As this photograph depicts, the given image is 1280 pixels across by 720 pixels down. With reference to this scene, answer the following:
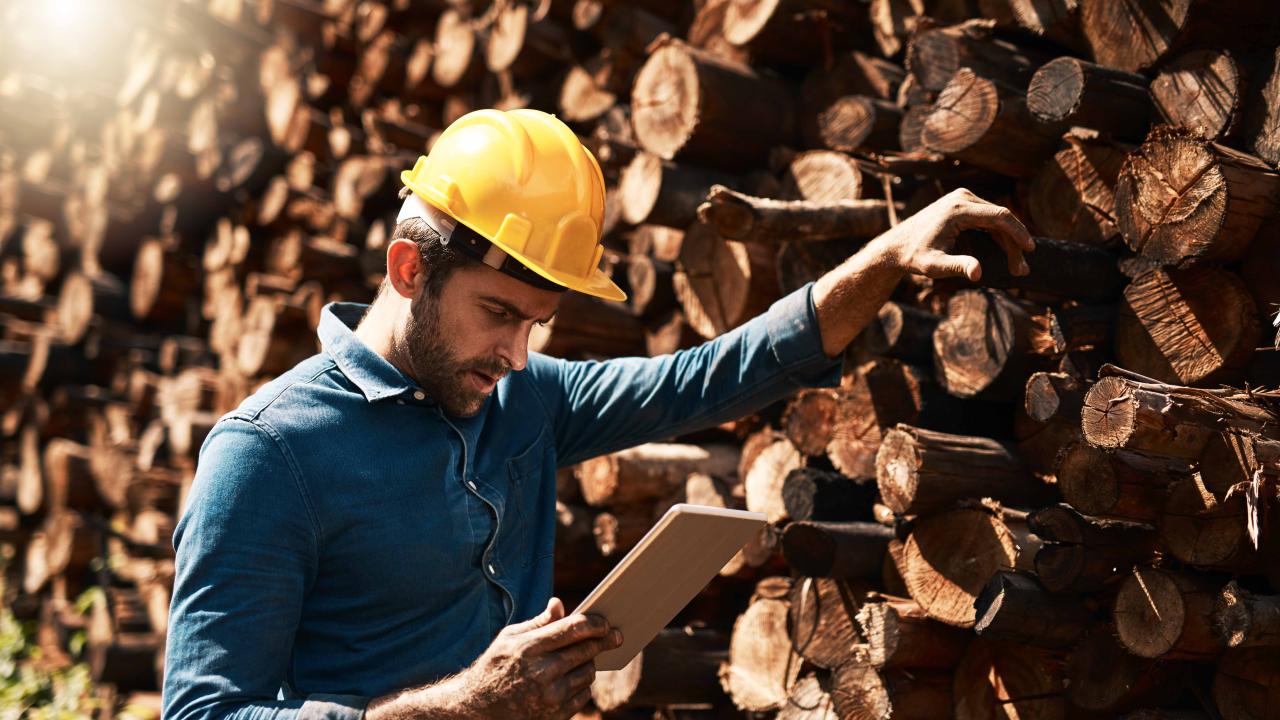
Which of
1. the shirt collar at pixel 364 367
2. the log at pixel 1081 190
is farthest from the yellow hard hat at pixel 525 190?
the log at pixel 1081 190

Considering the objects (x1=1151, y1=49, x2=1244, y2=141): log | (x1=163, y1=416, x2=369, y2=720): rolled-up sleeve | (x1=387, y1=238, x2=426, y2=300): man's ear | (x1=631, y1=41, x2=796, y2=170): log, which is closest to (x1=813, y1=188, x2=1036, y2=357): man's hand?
(x1=1151, y1=49, x2=1244, y2=141): log

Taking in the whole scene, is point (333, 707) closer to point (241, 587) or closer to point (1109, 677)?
point (241, 587)

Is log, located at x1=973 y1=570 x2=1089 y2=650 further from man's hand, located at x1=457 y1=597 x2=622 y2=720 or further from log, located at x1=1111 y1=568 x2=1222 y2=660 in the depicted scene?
man's hand, located at x1=457 y1=597 x2=622 y2=720

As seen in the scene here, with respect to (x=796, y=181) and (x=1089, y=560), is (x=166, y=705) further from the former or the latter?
(x=796, y=181)

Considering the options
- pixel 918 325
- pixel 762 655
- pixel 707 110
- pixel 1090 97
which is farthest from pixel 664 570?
pixel 707 110

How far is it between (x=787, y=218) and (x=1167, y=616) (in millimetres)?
1300

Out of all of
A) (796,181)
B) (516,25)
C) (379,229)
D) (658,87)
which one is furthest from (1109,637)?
(379,229)

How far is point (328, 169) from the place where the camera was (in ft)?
21.7

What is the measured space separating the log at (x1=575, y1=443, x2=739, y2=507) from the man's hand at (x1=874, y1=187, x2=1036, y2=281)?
173 cm

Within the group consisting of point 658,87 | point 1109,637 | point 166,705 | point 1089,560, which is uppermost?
point 658,87

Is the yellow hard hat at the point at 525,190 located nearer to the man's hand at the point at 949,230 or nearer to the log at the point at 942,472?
the man's hand at the point at 949,230

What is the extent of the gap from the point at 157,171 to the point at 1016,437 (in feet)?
19.6

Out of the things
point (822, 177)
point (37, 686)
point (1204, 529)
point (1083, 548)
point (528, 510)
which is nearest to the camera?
point (1204, 529)

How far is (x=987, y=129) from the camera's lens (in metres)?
2.92
